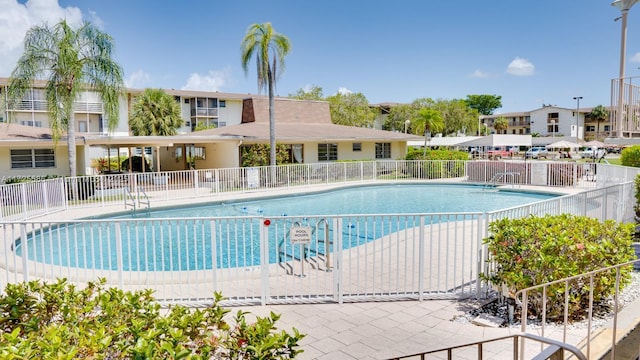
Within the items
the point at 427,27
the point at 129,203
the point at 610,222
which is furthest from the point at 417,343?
the point at 427,27

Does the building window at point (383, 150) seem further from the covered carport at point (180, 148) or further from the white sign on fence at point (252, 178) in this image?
the white sign on fence at point (252, 178)

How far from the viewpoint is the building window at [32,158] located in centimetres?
2084

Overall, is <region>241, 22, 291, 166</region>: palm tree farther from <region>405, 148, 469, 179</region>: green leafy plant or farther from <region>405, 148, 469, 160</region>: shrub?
<region>405, 148, 469, 160</region>: shrub

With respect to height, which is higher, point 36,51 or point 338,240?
point 36,51

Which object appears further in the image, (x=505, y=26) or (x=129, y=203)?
(x=505, y=26)

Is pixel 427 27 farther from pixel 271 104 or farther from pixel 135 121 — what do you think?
pixel 135 121

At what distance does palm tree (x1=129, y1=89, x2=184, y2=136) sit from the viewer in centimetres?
3158

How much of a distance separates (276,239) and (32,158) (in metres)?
19.6

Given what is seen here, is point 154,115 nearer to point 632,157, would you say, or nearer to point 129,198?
point 129,198

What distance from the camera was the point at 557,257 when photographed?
5312 millimetres

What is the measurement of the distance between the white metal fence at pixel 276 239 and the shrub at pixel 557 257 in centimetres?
71

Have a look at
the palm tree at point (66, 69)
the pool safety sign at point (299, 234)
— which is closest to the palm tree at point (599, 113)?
the palm tree at point (66, 69)

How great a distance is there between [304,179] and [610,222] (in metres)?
17.5

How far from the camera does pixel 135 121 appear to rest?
102 ft
